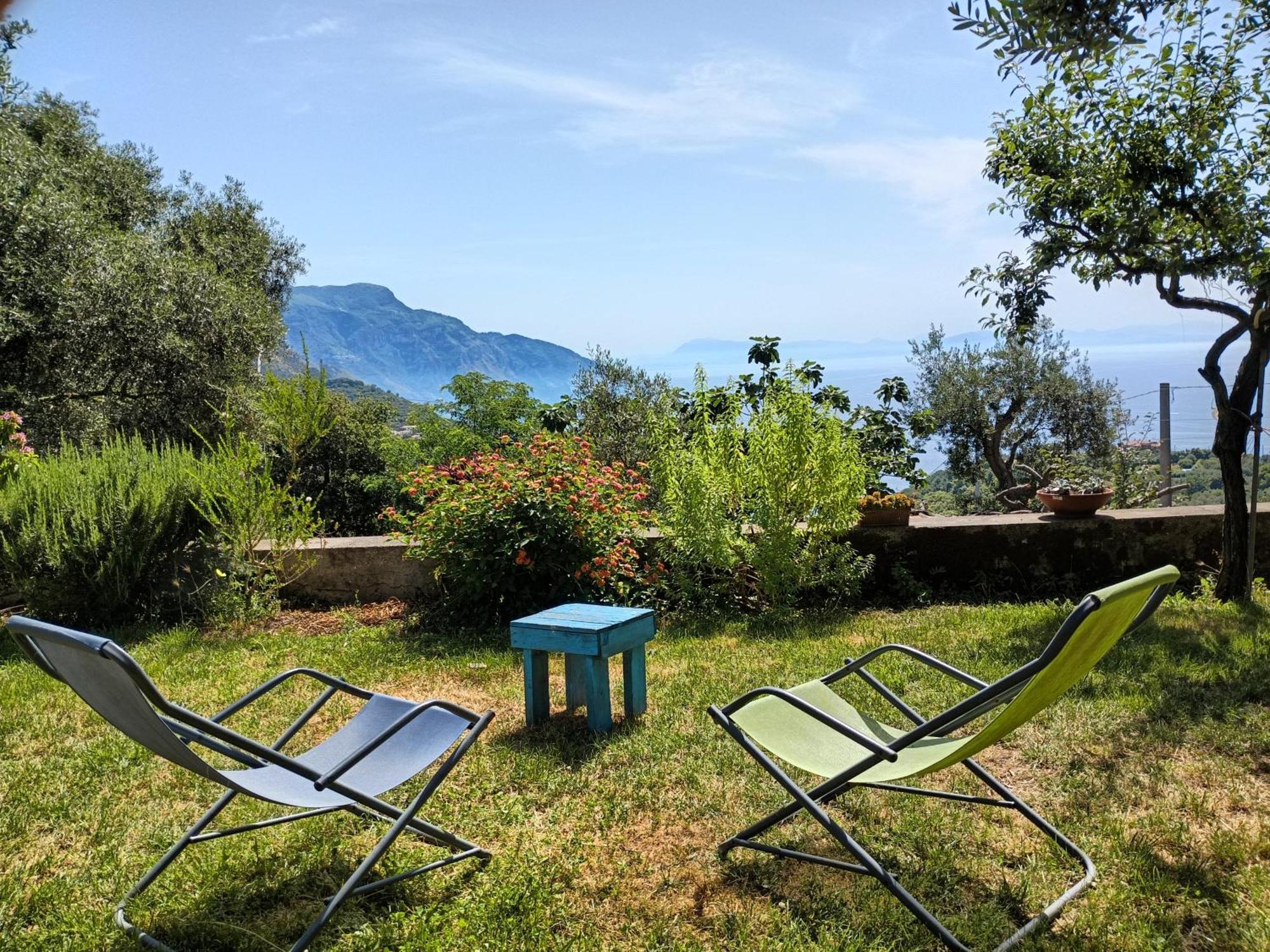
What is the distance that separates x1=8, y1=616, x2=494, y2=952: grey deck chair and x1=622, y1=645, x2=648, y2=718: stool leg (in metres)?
1.15

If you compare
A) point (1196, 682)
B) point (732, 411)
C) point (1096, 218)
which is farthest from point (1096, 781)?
point (1096, 218)

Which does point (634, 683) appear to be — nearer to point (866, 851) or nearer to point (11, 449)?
point (866, 851)

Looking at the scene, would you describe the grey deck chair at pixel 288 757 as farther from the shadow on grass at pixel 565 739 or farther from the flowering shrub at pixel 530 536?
the flowering shrub at pixel 530 536

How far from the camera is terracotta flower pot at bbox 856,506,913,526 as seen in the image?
6512 mm

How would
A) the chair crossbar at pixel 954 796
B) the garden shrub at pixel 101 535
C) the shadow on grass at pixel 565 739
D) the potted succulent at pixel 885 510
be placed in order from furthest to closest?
the potted succulent at pixel 885 510 → the garden shrub at pixel 101 535 → the shadow on grass at pixel 565 739 → the chair crossbar at pixel 954 796

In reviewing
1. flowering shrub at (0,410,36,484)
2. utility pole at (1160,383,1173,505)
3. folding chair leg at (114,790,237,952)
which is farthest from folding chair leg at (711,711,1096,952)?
utility pole at (1160,383,1173,505)

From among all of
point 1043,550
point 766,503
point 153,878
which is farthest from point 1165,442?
point 153,878

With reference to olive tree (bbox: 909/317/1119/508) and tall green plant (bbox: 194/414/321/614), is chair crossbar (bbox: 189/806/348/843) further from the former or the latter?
olive tree (bbox: 909/317/1119/508)

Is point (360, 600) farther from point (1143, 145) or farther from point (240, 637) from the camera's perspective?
point (1143, 145)

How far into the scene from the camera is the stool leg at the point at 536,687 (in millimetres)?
3924

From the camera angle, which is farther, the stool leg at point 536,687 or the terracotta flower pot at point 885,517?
the terracotta flower pot at point 885,517

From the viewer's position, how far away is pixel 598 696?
3.76 m

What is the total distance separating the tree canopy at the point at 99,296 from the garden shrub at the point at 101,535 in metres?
3.79

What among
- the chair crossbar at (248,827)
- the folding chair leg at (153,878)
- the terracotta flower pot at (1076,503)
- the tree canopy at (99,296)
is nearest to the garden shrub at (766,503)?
the terracotta flower pot at (1076,503)
